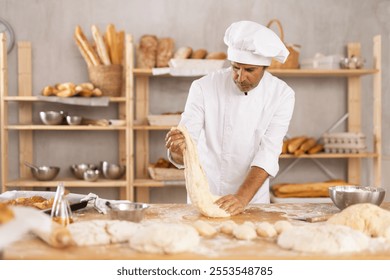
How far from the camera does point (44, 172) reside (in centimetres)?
436

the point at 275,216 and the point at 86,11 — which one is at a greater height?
the point at 86,11

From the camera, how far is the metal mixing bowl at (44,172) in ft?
14.3

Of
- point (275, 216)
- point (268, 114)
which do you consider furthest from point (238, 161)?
point (275, 216)

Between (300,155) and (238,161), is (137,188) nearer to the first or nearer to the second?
(300,155)

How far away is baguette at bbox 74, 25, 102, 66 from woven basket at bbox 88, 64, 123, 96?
7cm

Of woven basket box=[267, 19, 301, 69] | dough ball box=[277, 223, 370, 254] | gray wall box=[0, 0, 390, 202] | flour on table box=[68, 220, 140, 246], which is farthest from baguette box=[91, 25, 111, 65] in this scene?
dough ball box=[277, 223, 370, 254]

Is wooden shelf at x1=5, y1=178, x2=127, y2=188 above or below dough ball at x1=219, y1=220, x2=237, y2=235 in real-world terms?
below

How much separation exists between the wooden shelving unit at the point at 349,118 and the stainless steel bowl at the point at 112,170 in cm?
15

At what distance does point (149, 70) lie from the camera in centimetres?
436

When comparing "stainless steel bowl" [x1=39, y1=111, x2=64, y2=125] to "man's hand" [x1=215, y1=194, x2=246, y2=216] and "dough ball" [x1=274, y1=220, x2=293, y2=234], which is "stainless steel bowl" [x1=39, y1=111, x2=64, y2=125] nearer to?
"man's hand" [x1=215, y1=194, x2=246, y2=216]

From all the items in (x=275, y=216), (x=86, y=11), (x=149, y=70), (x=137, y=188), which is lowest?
(x=137, y=188)

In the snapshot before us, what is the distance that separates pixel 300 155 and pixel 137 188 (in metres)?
1.50

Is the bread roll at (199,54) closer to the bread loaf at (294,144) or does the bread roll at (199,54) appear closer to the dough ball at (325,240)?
the bread loaf at (294,144)

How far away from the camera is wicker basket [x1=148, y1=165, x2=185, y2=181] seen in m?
4.38
